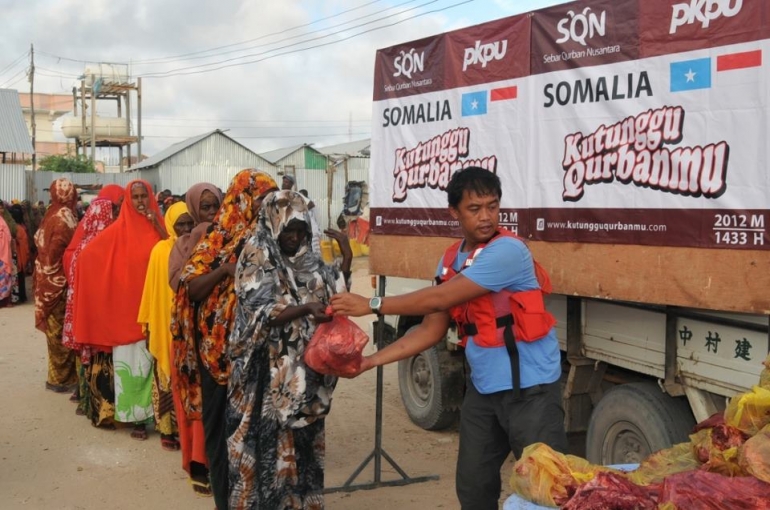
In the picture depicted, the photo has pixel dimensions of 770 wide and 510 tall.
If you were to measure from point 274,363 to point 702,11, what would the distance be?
2.71m

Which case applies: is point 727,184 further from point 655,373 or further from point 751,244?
point 655,373

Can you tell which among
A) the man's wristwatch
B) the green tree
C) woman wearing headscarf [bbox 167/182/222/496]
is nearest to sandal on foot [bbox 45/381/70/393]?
woman wearing headscarf [bbox 167/182/222/496]

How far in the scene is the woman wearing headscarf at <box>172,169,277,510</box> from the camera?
4594 millimetres

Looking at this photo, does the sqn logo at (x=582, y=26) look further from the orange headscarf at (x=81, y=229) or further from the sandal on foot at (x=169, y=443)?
the orange headscarf at (x=81, y=229)

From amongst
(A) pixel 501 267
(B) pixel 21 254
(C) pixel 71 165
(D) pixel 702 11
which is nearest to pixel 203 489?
(A) pixel 501 267

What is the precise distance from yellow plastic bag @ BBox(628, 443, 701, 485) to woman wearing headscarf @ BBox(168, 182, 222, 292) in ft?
11.1

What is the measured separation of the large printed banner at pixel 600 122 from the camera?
3.76 m

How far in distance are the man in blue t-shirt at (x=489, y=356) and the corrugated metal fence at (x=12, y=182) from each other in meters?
25.8

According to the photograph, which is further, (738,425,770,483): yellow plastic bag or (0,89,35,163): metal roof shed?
(0,89,35,163): metal roof shed

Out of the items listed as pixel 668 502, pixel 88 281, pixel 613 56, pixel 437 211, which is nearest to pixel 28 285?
pixel 88 281

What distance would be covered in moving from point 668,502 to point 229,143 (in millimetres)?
35847

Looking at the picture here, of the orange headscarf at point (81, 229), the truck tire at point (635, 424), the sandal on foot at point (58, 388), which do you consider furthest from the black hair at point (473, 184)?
the sandal on foot at point (58, 388)

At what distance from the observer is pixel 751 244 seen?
12.0ft

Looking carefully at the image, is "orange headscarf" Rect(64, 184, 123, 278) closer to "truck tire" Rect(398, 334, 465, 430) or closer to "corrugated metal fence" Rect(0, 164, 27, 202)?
"truck tire" Rect(398, 334, 465, 430)
